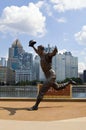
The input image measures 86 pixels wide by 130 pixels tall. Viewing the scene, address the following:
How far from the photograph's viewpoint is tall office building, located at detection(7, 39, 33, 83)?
153 m

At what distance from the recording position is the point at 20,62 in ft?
600

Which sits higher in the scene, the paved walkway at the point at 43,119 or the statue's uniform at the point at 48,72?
the statue's uniform at the point at 48,72

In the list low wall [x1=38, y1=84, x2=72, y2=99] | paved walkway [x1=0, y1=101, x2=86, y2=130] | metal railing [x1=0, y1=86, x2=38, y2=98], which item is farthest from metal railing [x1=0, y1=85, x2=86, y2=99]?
paved walkway [x1=0, y1=101, x2=86, y2=130]

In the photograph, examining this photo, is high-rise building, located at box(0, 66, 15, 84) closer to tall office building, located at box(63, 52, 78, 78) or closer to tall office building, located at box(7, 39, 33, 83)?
tall office building, located at box(7, 39, 33, 83)

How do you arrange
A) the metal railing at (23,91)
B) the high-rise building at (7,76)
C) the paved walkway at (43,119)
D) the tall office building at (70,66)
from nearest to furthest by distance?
the paved walkway at (43,119) < the metal railing at (23,91) < the high-rise building at (7,76) < the tall office building at (70,66)

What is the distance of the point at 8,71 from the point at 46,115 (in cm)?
14046

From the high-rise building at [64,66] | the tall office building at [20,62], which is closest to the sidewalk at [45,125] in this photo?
the high-rise building at [64,66]

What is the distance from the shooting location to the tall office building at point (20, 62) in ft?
502

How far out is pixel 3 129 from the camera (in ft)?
33.7

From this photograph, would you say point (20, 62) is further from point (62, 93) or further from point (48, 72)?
point (48, 72)

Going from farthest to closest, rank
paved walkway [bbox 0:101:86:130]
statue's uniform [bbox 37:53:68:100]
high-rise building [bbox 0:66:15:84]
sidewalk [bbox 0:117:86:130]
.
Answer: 1. high-rise building [bbox 0:66:15:84]
2. statue's uniform [bbox 37:53:68:100]
3. paved walkway [bbox 0:101:86:130]
4. sidewalk [bbox 0:117:86:130]

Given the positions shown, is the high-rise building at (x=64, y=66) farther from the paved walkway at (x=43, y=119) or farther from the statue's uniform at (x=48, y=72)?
the paved walkway at (x=43, y=119)

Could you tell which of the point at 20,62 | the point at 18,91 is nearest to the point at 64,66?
the point at 20,62

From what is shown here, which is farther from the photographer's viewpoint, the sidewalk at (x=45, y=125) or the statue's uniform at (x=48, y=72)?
the statue's uniform at (x=48, y=72)
